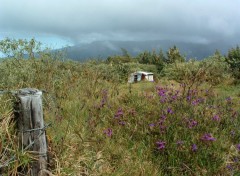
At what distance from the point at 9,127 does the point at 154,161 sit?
2.57 meters

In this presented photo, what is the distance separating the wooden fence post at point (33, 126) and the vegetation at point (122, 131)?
0.09 meters

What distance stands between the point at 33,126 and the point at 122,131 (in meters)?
3.06

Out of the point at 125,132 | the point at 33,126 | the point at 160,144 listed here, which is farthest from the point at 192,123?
the point at 33,126

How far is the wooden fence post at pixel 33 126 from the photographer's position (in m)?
2.96

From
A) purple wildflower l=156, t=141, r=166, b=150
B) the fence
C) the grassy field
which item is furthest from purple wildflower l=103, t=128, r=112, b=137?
the fence

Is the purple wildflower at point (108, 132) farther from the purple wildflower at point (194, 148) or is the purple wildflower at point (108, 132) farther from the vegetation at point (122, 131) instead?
the purple wildflower at point (194, 148)

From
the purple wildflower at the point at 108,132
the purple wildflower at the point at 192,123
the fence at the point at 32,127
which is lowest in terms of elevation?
the purple wildflower at the point at 108,132

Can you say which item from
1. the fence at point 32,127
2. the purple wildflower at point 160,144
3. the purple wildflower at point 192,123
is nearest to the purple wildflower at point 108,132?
the purple wildflower at point 160,144

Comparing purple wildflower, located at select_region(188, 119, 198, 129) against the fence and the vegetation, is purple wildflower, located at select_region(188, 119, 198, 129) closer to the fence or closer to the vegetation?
the vegetation

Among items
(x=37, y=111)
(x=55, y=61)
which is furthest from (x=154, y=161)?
(x=55, y=61)

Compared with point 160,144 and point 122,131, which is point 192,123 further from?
point 122,131

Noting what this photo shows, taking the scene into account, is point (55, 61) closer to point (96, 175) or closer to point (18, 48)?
point (18, 48)

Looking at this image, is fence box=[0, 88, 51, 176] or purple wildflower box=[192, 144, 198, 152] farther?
purple wildflower box=[192, 144, 198, 152]

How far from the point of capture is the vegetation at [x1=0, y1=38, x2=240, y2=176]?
3811 millimetres
